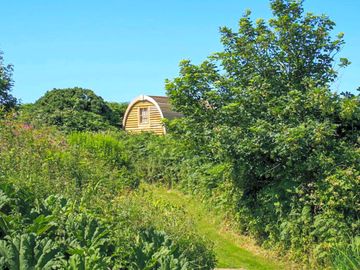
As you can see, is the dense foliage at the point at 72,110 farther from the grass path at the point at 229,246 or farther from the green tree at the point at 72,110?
the grass path at the point at 229,246

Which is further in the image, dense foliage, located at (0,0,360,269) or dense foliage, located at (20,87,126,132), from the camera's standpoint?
dense foliage, located at (20,87,126,132)

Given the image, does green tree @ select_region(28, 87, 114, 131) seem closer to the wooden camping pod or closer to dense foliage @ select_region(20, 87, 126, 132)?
Result: dense foliage @ select_region(20, 87, 126, 132)

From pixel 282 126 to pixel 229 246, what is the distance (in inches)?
96.4

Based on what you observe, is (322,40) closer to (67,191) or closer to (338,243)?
(338,243)

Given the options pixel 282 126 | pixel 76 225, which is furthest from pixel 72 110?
pixel 76 225

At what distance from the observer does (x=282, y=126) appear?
7672mm

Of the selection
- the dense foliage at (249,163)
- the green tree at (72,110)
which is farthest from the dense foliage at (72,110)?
the dense foliage at (249,163)

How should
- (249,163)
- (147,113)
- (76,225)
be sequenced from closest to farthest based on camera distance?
(76,225), (249,163), (147,113)

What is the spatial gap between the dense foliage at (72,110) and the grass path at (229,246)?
12969 millimetres

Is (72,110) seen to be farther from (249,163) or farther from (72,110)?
(249,163)

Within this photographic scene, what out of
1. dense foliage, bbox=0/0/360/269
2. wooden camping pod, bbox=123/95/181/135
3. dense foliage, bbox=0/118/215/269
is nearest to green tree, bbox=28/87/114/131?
wooden camping pod, bbox=123/95/181/135

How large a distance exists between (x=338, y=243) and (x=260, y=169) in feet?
6.50

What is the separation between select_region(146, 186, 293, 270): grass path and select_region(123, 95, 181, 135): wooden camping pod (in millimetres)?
16508

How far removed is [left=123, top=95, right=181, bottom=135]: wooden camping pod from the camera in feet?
89.4
